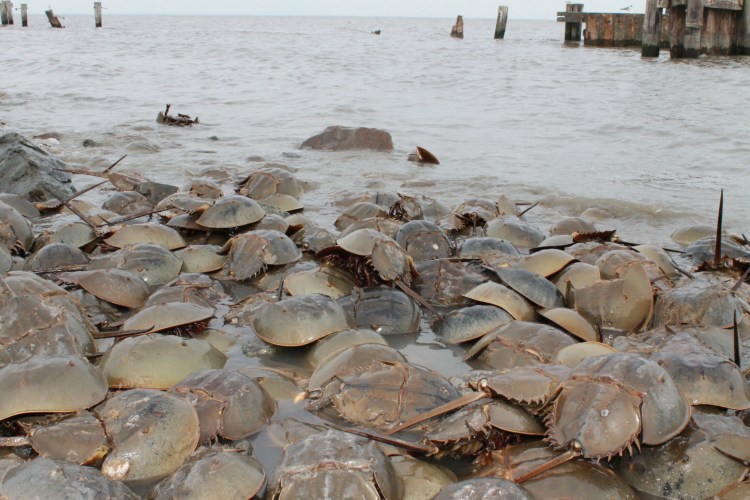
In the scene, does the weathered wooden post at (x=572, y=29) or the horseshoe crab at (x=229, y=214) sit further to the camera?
the weathered wooden post at (x=572, y=29)

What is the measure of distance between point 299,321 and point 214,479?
1.00m

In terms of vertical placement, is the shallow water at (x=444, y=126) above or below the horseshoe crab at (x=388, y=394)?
above

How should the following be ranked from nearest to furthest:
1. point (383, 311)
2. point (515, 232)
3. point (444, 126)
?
point (383, 311), point (515, 232), point (444, 126)

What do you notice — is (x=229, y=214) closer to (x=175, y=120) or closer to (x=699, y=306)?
(x=699, y=306)

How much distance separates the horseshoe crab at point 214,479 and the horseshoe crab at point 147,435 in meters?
0.12

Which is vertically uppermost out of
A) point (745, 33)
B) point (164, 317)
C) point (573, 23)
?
point (573, 23)

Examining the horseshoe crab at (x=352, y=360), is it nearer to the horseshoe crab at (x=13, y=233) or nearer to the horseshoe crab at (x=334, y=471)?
the horseshoe crab at (x=334, y=471)

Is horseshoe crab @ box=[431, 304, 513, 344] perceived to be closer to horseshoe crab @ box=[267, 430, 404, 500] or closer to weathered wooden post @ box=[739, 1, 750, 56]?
horseshoe crab @ box=[267, 430, 404, 500]

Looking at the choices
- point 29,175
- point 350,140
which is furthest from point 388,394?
point 350,140

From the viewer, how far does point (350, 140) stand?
814cm

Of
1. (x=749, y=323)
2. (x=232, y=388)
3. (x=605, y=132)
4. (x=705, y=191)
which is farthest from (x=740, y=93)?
(x=232, y=388)

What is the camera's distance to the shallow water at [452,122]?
6297 millimetres

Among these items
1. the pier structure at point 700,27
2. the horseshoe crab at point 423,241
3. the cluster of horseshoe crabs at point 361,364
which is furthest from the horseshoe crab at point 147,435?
the pier structure at point 700,27

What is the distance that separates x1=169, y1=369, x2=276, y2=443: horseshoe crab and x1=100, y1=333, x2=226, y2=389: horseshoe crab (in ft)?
0.50
